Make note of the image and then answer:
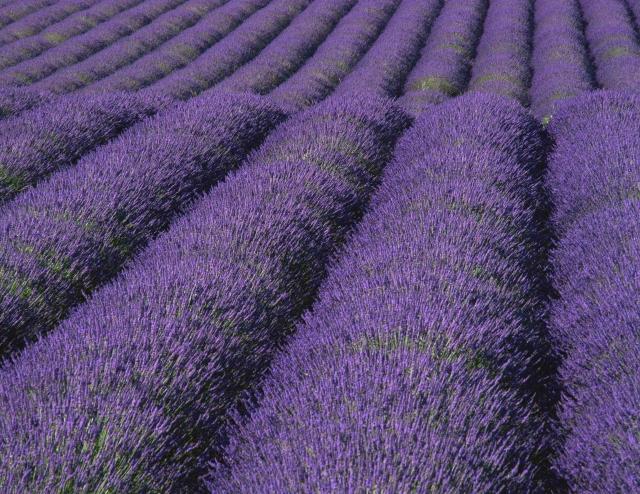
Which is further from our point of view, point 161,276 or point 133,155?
point 133,155

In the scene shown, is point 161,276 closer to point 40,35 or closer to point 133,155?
point 133,155

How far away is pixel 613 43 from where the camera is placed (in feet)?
38.9

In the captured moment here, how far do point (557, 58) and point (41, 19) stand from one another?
12076 millimetres

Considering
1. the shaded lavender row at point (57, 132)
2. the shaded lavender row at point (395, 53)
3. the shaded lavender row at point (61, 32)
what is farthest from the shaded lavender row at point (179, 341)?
the shaded lavender row at point (61, 32)

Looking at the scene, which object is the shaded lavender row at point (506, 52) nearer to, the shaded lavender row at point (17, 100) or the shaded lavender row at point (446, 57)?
the shaded lavender row at point (446, 57)

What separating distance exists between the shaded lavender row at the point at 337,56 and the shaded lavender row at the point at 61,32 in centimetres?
588

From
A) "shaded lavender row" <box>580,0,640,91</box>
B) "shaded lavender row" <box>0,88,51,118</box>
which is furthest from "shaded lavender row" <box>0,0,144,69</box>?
"shaded lavender row" <box>580,0,640,91</box>

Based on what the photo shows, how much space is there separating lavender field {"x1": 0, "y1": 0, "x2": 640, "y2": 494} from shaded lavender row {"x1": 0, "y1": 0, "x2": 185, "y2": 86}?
206 inches

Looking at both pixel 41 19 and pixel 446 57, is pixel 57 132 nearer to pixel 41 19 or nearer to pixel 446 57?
pixel 446 57

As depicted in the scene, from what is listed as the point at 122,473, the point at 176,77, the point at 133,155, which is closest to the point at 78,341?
the point at 122,473

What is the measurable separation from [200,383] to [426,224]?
5.25 ft

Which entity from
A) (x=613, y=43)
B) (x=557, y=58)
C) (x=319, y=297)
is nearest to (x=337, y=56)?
(x=557, y=58)

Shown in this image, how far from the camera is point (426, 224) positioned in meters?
3.59

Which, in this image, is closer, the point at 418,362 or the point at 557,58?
the point at 418,362
